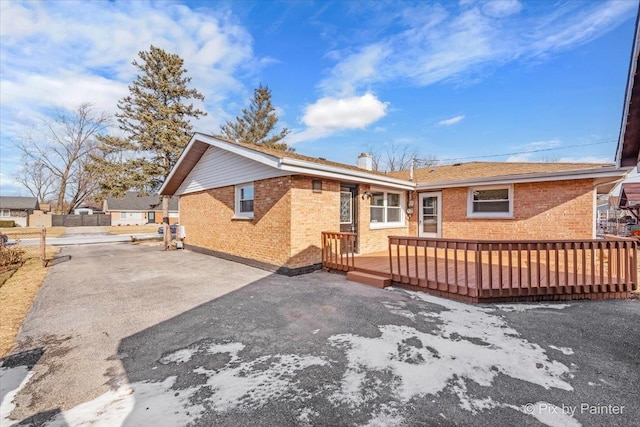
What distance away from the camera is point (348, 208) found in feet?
27.8

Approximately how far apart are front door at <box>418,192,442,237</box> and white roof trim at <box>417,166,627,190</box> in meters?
0.66

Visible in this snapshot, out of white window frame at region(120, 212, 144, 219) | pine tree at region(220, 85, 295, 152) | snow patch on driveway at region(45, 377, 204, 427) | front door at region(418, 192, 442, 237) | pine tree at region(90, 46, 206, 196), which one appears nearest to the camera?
snow patch on driveway at region(45, 377, 204, 427)

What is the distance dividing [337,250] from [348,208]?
1808mm

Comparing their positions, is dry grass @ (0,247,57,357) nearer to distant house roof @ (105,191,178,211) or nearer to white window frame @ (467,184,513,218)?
white window frame @ (467,184,513,218)

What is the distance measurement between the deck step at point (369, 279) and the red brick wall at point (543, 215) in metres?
5.17

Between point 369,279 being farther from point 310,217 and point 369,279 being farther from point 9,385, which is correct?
point 9,385

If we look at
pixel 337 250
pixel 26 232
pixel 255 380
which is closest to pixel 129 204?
pixel 26 232

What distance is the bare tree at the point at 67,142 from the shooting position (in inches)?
1102

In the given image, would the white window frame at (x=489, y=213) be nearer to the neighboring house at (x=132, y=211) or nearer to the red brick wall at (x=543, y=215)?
the red brick wall at (x=543, y=215)

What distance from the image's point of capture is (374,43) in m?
10.5

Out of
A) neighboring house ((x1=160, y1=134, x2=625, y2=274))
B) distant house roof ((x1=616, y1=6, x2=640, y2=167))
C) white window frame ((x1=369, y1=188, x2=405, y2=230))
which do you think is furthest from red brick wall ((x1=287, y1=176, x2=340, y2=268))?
distant house roof ((x1=616, y1=6, x2=640, y2=167))

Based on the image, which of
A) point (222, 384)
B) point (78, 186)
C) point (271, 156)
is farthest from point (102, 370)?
point (78, 186)

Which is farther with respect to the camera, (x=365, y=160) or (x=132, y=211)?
(x=132, y=211)

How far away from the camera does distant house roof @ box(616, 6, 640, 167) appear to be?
11.5ft
